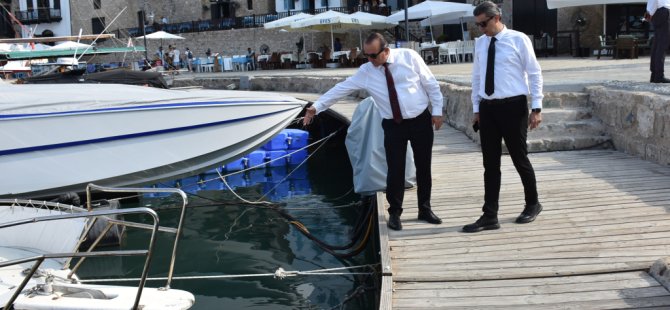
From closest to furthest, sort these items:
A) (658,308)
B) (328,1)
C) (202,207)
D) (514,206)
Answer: (658,308)
(514,206)
(202,207)
(328,1)

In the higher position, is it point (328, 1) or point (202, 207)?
point (328, 1)

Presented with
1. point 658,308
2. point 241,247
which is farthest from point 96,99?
point 658,308

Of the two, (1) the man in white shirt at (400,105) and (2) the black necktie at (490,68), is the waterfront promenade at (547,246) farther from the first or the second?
(2) the black necktie at (490,68)

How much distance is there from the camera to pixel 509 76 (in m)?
5.33

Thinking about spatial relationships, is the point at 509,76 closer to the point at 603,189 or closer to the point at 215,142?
the point at 603,189

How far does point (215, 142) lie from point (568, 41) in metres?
18.6

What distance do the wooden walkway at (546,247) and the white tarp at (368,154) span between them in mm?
333

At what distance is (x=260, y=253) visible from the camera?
29.8ft

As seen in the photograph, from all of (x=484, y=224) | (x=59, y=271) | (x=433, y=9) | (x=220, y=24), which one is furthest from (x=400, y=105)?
(x=220, y=24)

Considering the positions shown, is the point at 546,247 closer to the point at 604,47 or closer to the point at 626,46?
the point at 626,46

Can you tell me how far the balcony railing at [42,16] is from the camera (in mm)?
58688

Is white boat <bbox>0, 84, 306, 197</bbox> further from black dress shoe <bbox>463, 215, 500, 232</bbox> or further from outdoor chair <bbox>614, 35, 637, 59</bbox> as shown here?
outdoor chair <bbox>614, 35, 637, 59</bbox>

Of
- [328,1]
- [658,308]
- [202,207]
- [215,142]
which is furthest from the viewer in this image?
[328,1]

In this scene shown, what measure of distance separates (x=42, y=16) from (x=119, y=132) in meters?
55.6
